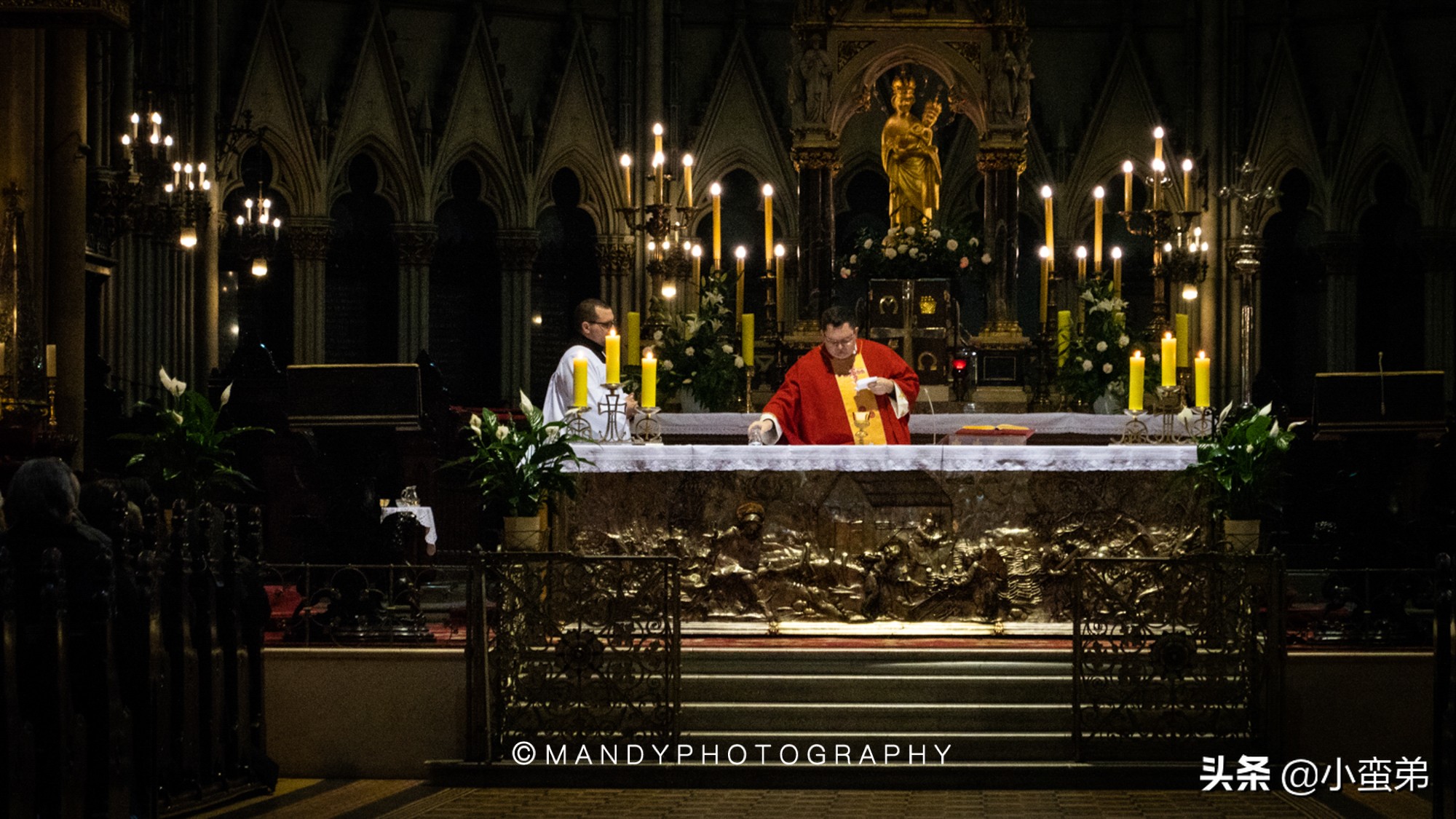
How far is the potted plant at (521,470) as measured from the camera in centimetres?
889

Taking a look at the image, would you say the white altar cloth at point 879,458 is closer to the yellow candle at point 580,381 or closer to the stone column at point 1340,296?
the yellow candle at point 580,381

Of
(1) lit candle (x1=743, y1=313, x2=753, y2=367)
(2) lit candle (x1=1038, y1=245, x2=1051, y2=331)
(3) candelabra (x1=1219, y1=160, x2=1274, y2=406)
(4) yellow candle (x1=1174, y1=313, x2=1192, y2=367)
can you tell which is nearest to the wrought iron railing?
(1) lit candle (x1=743, y1=313, x2=753, y2=367)

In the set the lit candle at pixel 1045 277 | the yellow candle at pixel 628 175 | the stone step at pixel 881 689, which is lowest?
the stone step at pixel 881 689

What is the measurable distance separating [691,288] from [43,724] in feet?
46.5

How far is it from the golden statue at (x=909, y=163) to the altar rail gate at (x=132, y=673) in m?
5.93

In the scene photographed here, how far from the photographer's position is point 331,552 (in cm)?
967

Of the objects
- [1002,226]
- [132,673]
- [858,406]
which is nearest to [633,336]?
[858,406]

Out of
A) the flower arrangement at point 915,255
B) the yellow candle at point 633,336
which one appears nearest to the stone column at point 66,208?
the yellow candle at point 633,336

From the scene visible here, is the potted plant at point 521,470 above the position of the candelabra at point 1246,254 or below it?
below

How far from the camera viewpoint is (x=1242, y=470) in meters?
8.97

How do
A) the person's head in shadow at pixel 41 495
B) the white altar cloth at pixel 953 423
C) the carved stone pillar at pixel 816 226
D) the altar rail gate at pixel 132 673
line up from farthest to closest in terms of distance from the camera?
the carved stone pillar at pixel 816 226
the white altar cloth at pixel 953 423
the person's head in shadow at pixel 41 495
the altar rail gate at pixel 132 673

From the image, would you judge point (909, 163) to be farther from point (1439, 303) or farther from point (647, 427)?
point (1439, 303)

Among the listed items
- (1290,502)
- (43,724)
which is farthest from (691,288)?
(43,724)

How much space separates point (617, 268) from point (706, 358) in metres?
7.14
